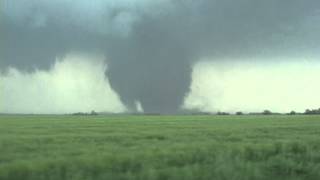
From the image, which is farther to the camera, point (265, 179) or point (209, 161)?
point (209, 161)

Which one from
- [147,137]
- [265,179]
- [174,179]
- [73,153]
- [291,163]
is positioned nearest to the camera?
[174,179]

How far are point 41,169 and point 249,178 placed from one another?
20.6 ft

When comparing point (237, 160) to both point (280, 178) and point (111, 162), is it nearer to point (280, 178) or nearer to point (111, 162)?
point (280, 178)

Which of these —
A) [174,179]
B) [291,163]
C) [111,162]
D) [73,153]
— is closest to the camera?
[174,179]

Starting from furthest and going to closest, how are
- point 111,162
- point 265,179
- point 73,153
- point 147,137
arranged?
point 147,137, point 73,153, point 111,162, point 265,179

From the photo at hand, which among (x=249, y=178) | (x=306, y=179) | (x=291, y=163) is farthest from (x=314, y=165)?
(x=249, y=178)

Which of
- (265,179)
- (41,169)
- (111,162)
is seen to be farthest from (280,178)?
(41,169)

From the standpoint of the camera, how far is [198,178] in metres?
18.6

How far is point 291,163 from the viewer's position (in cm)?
2289

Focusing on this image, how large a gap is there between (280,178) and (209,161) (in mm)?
3133

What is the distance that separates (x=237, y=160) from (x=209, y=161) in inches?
40.3

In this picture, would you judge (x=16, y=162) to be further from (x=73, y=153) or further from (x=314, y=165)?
(x=314, y=165)

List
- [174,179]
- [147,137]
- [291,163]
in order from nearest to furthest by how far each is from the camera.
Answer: [174,179], [291,163], [147,137]

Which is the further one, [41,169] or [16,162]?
[16,162]
